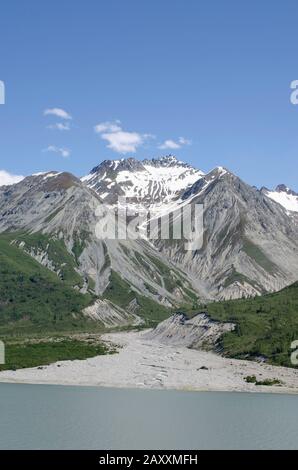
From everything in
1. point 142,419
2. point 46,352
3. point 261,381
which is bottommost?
point 142,419

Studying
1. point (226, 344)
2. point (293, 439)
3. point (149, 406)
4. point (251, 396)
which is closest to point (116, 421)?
point (149, 406)

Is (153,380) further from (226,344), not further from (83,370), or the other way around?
(226,344)

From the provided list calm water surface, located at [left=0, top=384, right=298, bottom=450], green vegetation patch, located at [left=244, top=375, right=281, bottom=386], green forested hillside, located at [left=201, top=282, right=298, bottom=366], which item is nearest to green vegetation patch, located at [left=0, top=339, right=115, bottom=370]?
calm water surface, located at [left=0, top=384, right=298, bottom=450]

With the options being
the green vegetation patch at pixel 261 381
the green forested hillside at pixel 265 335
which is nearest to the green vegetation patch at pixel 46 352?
the green forested hillside at pixel 265 335

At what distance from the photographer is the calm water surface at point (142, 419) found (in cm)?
7581

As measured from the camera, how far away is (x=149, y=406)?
105688 mm

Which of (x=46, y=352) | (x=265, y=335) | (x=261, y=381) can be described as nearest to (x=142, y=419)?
(x=261, y=381)

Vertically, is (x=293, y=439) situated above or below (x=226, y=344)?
below

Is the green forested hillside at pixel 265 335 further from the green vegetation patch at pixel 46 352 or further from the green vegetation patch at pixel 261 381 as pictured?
the green vegetation patch at pixel 46 352

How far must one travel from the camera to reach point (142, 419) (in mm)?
92000

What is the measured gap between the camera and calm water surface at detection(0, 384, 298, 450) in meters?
75.8

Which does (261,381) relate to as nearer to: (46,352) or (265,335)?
(265,335)
